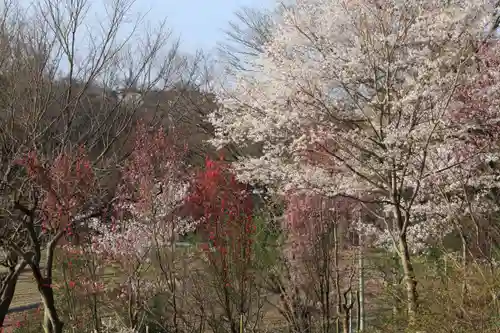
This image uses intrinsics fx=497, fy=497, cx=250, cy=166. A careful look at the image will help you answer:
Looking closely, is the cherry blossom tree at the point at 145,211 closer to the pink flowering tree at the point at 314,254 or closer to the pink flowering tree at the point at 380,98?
the pink flowering tree at the point at 380,98

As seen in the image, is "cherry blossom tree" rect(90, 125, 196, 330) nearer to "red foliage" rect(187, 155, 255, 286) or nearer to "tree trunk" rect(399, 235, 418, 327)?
"red foliage" rect(187, 155, 255, 286)

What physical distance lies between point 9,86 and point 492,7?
18.8 feet

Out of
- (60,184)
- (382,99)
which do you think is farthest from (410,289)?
(60,184)

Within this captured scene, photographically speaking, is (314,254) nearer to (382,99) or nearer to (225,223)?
(225,223)

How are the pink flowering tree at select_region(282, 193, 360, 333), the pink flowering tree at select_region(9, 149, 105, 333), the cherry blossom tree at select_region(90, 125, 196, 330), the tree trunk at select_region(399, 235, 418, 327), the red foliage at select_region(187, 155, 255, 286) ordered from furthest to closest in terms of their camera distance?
the pink flowering tree at select_region(282, 193, 360, 333), the cherry blossom tree at select_region(90, 125, 196, 330), the red foliage at select_region(187, 155, 255, 286), the pink flowering tree at select_region(9, 149, 105, 333), the tree trunk at select_region(399, 235, 418, 327)

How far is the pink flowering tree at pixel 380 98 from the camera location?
525cm

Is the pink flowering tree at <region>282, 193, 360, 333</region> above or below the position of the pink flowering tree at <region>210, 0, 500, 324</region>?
below

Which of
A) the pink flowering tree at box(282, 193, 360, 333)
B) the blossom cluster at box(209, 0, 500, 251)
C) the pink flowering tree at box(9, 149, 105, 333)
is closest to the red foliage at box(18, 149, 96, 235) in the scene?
the pink flowering tree at box(9, 149, 105, 333)

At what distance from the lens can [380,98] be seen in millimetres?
5539

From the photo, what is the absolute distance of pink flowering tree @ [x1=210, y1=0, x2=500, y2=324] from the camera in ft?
17.2

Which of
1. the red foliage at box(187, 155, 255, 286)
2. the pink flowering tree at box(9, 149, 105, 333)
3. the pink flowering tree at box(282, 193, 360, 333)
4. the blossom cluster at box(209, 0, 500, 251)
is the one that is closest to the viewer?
the pink flowering tree at box(9, 149, 105, 333)

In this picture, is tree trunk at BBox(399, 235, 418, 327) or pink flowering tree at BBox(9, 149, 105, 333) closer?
tree trunk at BBox(399, 235, 418, 327)

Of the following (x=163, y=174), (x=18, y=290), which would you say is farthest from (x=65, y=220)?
(x=18, y=290)

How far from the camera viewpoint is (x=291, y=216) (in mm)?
7422
